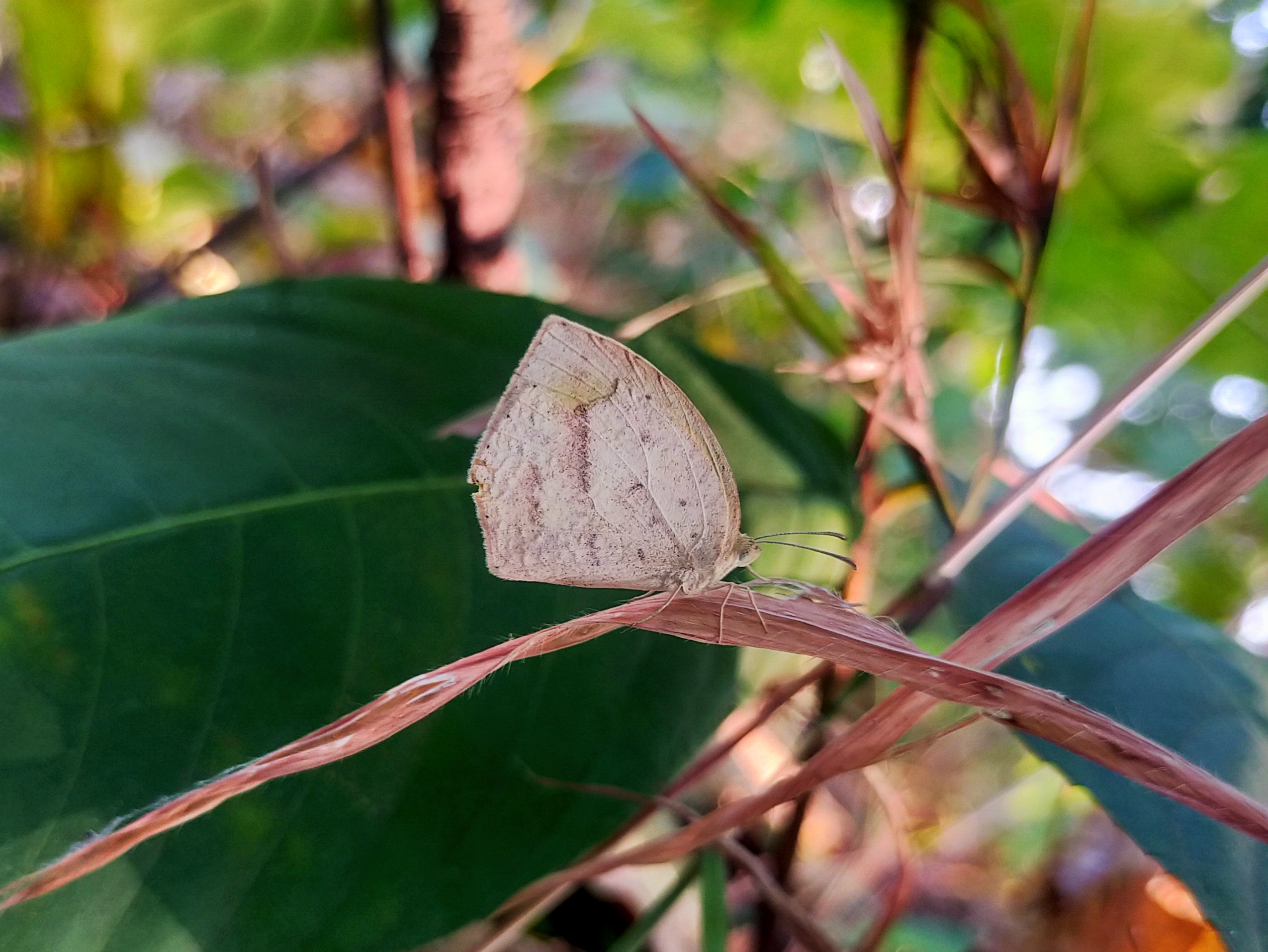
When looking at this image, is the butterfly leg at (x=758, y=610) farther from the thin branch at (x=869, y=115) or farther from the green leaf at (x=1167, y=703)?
the thin branch at (x=869, y=115)

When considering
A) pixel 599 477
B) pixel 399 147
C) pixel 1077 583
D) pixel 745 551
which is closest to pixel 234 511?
pixel 599 477

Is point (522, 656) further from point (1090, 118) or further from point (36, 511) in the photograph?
point (1090, 118)

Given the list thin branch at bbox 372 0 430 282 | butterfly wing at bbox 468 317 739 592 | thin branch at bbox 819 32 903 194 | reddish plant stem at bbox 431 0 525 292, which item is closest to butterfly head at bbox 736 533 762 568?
butterfly wing at bbox 468 317 739 592

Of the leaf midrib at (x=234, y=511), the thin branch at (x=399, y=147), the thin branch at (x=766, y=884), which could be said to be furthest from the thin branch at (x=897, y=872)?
the thin branch at (x=399, y=147)

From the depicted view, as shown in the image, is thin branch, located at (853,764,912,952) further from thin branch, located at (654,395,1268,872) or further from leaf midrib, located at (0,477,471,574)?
leaf midrib, located at (0,477,471,574)

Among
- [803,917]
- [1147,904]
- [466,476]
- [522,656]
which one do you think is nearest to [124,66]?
[466,476]

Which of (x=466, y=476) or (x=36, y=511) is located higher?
(x=466, y=476)
